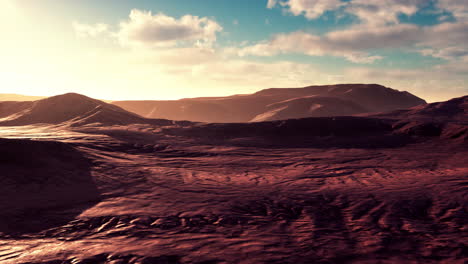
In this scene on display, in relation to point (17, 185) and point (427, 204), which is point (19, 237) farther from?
point (427, 204)

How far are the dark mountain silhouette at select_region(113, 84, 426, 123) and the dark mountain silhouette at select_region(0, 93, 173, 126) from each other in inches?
1045

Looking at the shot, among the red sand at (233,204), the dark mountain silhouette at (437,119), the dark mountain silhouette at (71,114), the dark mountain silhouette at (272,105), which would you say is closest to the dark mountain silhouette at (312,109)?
the dark mountain silhouette at (272,105)

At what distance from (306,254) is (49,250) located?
4.80m

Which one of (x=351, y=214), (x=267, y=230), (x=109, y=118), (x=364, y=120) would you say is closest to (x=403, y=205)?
(x=351, y=214)

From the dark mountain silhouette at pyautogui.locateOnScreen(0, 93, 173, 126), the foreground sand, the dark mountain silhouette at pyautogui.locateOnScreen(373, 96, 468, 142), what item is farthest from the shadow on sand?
the dark mountain silhouette at pyautogui.locateOnScreen(373, 96, 468, 142)

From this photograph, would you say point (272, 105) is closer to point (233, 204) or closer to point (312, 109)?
point (312, 109)

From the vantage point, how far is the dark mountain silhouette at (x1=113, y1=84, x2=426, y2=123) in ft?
189

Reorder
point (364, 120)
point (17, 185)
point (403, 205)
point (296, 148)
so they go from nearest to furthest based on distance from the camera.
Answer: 1. point (403, 205)
2. point (17, 185)
3. point (296, 148)
4. point (364, 120)

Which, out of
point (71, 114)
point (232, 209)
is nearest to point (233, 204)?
point (232, 209)

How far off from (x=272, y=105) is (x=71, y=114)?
42.1m

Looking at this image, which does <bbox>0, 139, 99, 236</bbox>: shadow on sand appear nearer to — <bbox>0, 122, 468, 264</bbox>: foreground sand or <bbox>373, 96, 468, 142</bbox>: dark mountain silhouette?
<bbox>0, 122, 468, 264</bbox>: foreground sand

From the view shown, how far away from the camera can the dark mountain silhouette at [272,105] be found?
189ft

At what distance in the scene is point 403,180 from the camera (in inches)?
412

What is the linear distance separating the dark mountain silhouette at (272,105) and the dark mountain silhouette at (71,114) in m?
26.5
